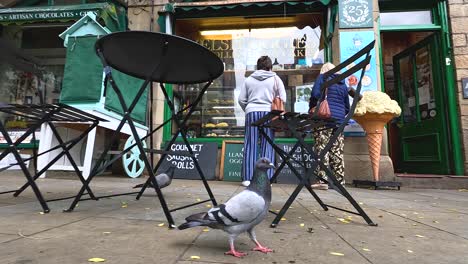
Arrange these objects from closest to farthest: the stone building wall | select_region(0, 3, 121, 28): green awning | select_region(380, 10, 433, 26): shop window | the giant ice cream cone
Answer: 1. the giant ice cream cone
2. the stone building wall
3. select_region(0, 3, 121, 28): green awning
4. select_region(380, 10, 433, 26): shop window

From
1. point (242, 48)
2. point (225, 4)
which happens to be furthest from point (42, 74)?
point (242, 48)

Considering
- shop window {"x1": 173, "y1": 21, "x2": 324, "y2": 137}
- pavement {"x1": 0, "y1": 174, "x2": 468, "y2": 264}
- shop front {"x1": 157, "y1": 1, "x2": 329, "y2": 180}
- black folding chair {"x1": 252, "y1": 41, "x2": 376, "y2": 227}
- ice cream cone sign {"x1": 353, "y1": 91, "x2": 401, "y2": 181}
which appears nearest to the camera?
pavement {"x1": 0, "y1": 174, "x2": 468, "y2": 264}

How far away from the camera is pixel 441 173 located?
649 cm

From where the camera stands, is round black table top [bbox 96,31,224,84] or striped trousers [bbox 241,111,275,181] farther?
striped trousers [bbox 241,111,275,181]

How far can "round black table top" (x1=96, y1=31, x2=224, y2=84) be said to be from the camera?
214cm

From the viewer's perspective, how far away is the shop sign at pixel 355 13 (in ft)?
21.1

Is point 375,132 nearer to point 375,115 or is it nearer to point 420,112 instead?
point 375,115

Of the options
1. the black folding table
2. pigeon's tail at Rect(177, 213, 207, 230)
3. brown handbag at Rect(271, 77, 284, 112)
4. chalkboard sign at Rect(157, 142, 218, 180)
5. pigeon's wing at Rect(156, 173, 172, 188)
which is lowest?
pigeon's tail at Rect(177, 213, 207, 230)

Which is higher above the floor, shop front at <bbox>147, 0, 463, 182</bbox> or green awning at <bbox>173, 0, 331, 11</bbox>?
green awning at <bbox>173, 0, 331, 11</bbox>

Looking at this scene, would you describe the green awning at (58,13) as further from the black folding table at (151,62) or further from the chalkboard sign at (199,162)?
the black folding table at (151,62)

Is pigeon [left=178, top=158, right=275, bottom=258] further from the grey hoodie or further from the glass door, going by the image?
the glass door

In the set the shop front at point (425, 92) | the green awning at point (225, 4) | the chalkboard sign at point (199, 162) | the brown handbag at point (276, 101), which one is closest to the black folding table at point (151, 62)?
the brown handbag at point (276, 101)

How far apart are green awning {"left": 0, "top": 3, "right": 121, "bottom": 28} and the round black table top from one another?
4435 mm

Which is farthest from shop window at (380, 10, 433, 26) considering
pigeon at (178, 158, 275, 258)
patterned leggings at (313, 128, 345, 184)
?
pigeon at (178, 158, 275, 258)
